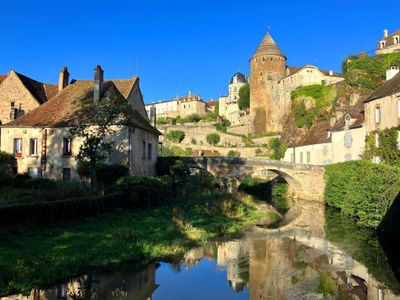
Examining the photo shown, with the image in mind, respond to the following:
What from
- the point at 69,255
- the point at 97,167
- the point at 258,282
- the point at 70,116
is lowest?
the point at 258,282

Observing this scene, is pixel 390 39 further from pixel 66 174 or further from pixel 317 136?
pixel 66 174

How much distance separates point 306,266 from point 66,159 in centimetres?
1655

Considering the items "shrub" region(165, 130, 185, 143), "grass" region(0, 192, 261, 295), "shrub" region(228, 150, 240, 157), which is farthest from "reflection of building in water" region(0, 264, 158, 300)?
"shrub" region(165, 130, 185, 143)

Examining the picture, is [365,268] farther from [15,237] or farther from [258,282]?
[15,237]

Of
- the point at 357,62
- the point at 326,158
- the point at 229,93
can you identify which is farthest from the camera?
the point at 229,93

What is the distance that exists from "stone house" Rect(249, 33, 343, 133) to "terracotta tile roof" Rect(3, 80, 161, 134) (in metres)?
33.8

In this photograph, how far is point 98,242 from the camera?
42.9 feet

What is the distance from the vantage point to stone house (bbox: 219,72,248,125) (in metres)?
84.2

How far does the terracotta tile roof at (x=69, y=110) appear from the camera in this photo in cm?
2545

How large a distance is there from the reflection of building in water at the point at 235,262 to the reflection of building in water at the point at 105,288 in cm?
234

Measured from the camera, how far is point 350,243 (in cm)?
1734

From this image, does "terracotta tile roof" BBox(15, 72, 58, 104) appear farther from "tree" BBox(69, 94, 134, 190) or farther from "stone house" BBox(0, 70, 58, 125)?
"tree" BBox(69, 94, 134, 190)

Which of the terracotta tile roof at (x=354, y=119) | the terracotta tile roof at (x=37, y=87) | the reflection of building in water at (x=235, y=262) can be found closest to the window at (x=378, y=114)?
the terracotta tile roof at (x=354, y=119)

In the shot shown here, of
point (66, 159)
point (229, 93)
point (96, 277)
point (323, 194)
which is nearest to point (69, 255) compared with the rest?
point (96, 277)
